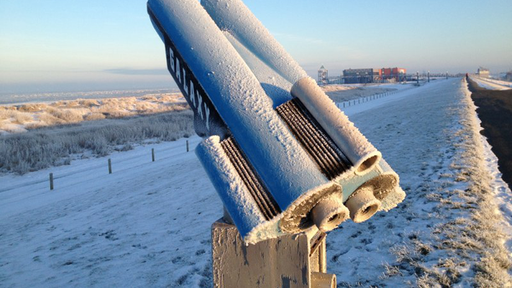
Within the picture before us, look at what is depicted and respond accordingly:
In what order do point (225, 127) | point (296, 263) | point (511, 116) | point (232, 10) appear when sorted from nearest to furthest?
1. point (296, 263)
2. point (225, 127)
3. point (232, 10)
4. point (511, 116)

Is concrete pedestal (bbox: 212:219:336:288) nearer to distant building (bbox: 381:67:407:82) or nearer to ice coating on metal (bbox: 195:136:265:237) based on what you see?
ice coating on metal (bbox: 195:136:265:237)

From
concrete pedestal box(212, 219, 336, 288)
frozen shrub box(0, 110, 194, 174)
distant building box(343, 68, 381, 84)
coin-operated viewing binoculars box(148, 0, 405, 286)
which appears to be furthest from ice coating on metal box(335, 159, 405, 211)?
distant building box(343, 68, 381, 84)

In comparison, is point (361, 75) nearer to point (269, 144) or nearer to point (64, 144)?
point (64, 144)

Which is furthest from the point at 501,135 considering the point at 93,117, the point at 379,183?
the point at 93,117

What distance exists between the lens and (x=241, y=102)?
7.04 feet

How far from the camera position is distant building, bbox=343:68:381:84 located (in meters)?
136

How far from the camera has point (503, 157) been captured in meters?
11.0

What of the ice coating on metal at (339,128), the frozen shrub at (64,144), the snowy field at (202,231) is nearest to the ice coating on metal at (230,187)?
the ice coating on metal at (339,128)

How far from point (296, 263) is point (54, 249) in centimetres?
729

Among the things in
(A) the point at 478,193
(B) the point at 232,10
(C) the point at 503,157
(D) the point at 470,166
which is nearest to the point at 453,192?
(A) the point at 478,193

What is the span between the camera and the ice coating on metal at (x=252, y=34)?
2682 millimetres

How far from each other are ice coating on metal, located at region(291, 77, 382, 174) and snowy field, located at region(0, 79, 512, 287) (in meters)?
3.28

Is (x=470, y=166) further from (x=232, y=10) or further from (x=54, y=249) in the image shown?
(x=54, y=249)

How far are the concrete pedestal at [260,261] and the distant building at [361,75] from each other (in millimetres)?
143362
